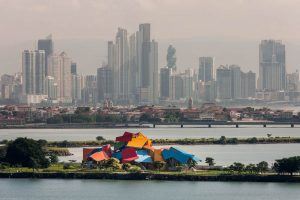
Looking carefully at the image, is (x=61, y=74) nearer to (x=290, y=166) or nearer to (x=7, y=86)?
(x=7, y=86)

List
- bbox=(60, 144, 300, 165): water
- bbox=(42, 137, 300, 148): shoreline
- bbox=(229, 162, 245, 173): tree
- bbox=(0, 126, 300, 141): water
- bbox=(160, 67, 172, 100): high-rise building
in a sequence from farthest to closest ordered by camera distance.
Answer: bbox=(160, 67, 172, 100): high-rise building → bbox=(0, 126, 300, 141): water → bbox=(42, 137, 300, 148): shoreline → bbox=(60, 144, 300, 165): water → bbox=(229, 162, 245, 173): tree

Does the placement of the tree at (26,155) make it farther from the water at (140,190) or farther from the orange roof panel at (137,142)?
the water at (140,190)

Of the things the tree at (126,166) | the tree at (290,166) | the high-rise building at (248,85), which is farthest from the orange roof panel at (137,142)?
the high-rise building at (248,85)

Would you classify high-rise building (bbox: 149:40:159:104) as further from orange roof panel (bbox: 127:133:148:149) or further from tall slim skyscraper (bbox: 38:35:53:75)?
orange roof panel (bbox: 127:133:148:149)

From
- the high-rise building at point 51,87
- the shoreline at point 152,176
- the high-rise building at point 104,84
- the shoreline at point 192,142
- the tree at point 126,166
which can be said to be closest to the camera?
the shoreline at point 152,176

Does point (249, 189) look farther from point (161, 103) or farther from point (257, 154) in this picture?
point (161, 103)

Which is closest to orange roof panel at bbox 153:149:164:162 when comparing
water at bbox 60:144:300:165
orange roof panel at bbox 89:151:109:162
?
orange roof panel at bbox 89:151:109:162
